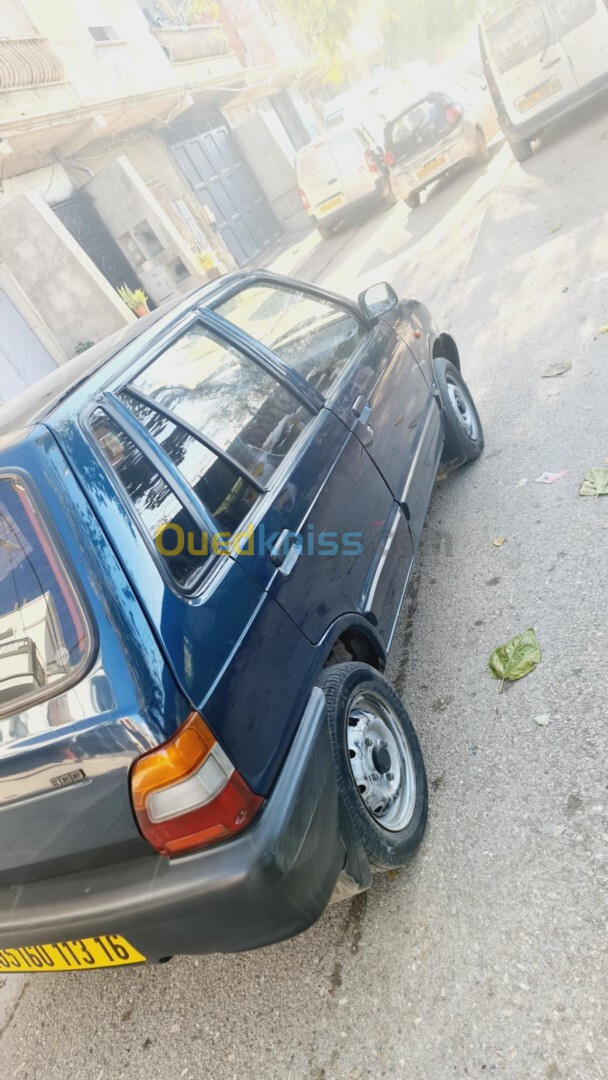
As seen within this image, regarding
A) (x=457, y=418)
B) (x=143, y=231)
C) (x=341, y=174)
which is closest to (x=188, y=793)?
(x=457, y=418)

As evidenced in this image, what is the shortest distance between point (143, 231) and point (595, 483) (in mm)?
12501

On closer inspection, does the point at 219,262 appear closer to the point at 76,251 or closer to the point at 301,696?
the point at 76,251

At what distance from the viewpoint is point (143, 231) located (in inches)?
545

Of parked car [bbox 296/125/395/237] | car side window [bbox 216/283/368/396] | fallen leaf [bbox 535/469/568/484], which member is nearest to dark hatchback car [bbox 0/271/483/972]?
car side window [bbox 216/283/368/396]

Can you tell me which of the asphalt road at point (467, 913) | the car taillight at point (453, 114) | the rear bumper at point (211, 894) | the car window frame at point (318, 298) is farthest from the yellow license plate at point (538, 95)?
the rear bumper at point (211, 894)

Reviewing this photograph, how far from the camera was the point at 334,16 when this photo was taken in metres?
22.8

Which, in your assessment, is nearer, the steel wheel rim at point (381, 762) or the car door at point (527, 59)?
the steel wheel rim at point (381, 762)

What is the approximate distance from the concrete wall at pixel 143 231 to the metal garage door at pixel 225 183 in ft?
11.8

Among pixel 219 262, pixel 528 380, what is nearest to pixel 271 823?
pixel 528 380

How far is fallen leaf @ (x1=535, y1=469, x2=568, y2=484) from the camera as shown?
3895 mm

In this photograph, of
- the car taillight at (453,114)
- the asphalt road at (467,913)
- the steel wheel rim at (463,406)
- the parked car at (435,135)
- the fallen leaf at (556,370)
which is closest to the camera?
the asphalt road at (467,913)

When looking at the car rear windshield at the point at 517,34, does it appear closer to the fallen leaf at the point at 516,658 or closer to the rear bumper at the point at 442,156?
the rear bumper at the point at 442,156

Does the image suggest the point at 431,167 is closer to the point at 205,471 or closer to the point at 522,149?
the point at 522,149

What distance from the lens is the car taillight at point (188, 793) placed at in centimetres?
165
